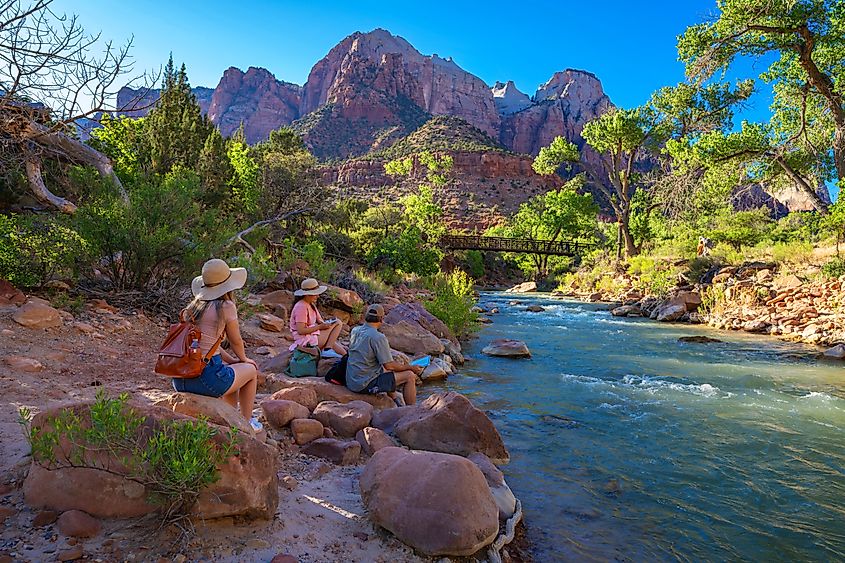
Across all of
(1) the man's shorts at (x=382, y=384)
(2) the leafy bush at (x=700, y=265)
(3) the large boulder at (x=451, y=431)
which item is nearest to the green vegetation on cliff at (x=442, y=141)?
(2) the leafy bush at (x=700, y=265)

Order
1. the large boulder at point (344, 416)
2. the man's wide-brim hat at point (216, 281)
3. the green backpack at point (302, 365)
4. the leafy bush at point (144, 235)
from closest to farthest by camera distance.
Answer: the man's wide-brim hat at point (216, 281) → the large boulder at point (344, 416) → the green backpack at point (302, 365) → the leafy bush at point (144, 235)

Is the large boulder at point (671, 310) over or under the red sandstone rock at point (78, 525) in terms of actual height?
over

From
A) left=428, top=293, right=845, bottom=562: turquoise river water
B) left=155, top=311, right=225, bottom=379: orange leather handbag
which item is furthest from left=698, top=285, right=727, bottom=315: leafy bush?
left=155, top=311, right=225, bottom=379: orange leather handbag

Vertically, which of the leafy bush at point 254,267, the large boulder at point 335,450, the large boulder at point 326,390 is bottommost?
the large boulder at point 335,450

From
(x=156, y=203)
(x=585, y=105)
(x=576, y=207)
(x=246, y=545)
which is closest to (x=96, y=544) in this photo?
(x=246, y=545)

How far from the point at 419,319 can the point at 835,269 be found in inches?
432

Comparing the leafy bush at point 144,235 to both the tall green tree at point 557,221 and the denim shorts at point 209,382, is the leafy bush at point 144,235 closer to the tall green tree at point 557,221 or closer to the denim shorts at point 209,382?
the denim shorts at point 209,382

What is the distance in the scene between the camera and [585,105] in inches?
5778

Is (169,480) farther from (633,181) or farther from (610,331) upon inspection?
(633,181)

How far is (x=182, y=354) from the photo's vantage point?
3.33 metres

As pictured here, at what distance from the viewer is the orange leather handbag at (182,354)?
10.9 ft

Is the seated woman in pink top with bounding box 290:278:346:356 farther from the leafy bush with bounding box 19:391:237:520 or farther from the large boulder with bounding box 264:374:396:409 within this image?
the leafy bush with bounding box 19:391:237:520

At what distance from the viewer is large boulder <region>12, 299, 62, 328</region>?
5.60m

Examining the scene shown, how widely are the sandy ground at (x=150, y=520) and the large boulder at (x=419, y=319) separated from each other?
5125 mm
